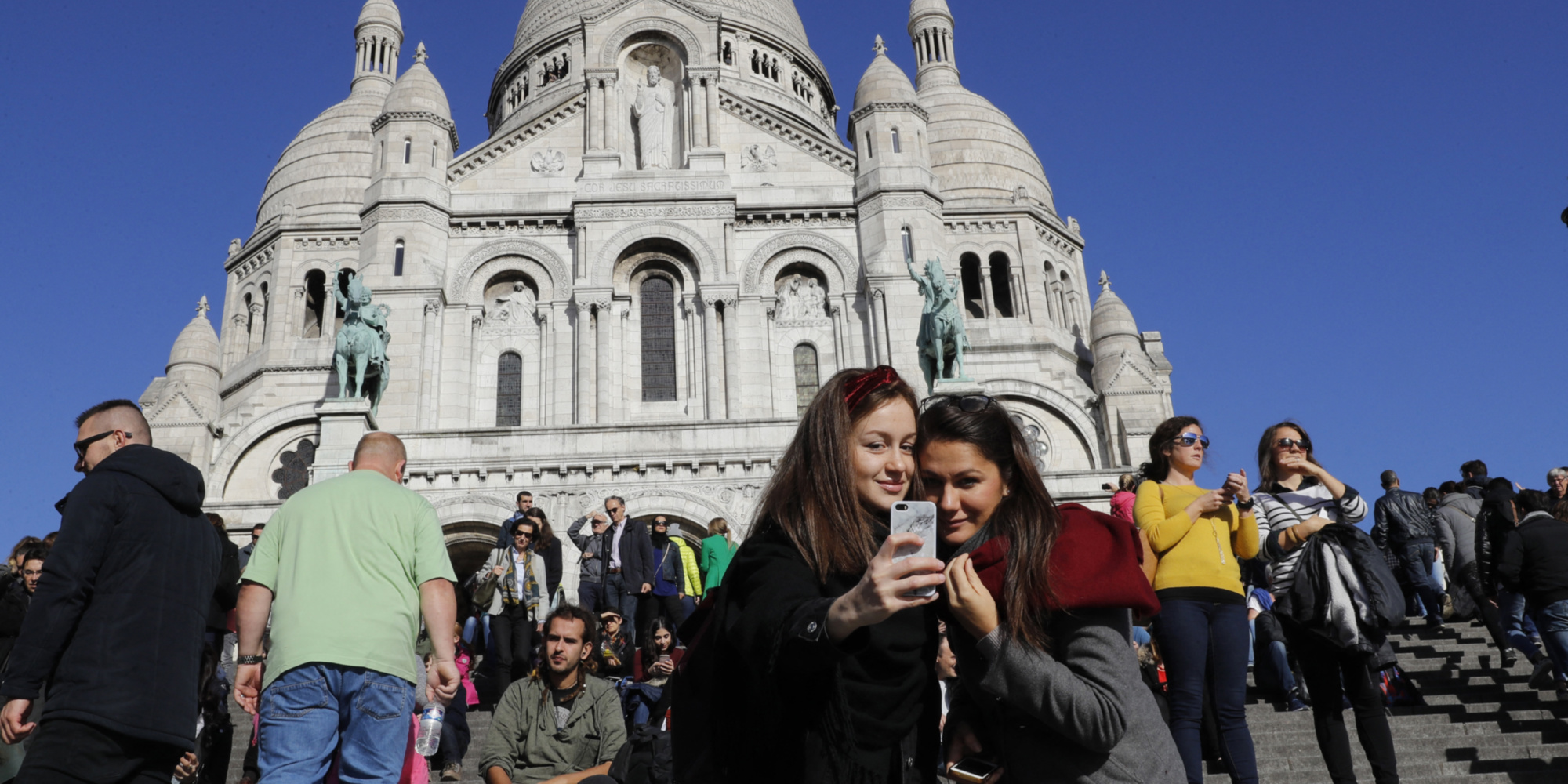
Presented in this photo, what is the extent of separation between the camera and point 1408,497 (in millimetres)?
13234

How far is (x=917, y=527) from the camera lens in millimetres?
2770

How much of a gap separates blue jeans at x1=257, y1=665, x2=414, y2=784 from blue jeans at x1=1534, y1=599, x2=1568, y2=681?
26.9ft

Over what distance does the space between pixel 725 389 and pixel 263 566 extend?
1931cm

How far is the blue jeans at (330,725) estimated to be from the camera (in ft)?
16.2

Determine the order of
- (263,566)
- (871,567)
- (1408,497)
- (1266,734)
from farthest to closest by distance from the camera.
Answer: (1408,497), (1266,734), (263,566), (871,567)

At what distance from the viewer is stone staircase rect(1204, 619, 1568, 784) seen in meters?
8.51

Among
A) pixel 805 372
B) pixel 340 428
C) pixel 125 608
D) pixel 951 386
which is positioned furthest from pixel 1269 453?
pixel 805 372

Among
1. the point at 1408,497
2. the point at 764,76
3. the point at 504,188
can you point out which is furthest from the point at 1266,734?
the point at 764,76

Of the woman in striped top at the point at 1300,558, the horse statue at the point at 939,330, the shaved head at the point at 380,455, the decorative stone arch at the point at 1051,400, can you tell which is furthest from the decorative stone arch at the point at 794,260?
the shaved head at the point at 380,455

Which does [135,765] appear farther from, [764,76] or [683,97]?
[764,76]

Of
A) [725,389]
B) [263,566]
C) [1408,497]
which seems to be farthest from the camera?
[725,389]

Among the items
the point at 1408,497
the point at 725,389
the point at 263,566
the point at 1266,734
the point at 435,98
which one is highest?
the point at 435,98

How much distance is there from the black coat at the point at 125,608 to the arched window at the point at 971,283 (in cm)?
2932

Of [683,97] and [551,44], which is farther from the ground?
[551,44]
